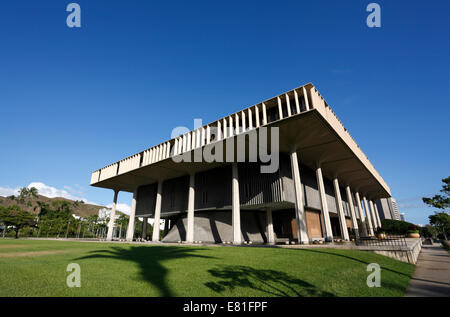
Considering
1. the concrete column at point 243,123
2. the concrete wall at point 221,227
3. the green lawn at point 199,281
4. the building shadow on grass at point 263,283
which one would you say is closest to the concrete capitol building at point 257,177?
the concrete column at point 243,123

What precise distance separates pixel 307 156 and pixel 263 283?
69.8ft

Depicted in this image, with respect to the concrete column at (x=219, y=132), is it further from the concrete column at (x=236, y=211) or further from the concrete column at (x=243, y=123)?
the concrete column at (x=236, y=211)

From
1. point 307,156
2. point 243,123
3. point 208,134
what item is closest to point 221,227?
point 208,134

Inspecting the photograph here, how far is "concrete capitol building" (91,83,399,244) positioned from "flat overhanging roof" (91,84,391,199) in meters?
0.09

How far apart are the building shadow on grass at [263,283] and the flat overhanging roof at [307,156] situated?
1322 cm

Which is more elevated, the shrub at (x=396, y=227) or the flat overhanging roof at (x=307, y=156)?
the flat overhanging roof at (x=307, y=156)

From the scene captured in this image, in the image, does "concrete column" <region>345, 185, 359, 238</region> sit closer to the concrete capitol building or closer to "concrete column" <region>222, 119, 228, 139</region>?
the concrete capitol building

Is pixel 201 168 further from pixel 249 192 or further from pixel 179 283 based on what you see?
pixel 179 283

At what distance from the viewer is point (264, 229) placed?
28844 millimetres

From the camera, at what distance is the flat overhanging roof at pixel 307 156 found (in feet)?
60.0

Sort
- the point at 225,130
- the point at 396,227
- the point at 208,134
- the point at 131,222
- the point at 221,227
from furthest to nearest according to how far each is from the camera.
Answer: the point at 396,227, the point at 131,222, the point at 221,227, the point at 208,134, the point at 225,130

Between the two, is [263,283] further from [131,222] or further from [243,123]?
[131,222]

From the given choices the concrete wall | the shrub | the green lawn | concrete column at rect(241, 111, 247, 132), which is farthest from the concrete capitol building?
the green lawn

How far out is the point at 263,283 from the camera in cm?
611
